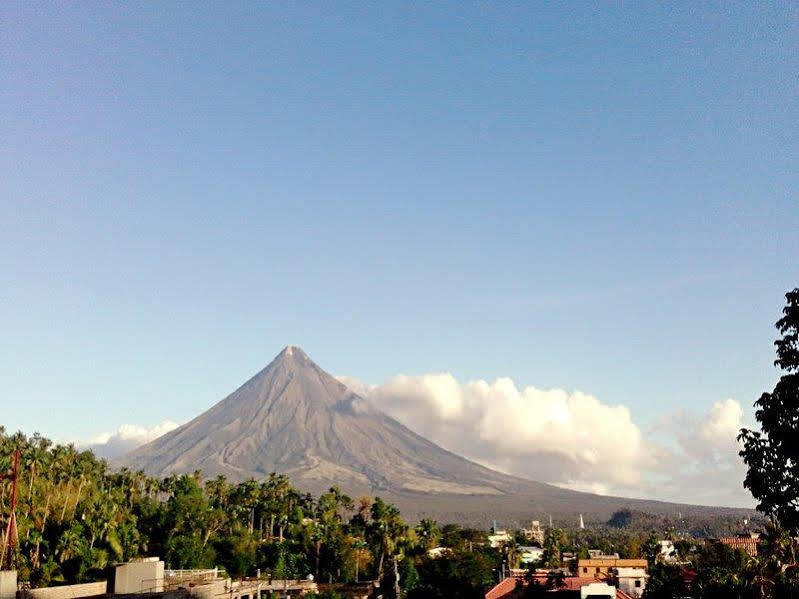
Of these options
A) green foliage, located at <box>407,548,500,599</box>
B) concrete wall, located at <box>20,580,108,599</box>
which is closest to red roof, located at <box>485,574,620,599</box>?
green foliage, located at <box>407,548,500,599</box>

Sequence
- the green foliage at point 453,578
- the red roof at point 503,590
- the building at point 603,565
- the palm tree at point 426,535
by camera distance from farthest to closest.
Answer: the palm tree at point 426,535 < the building at point 603,565 < the green foliage at point 453,578 < the red roof at point 503,590

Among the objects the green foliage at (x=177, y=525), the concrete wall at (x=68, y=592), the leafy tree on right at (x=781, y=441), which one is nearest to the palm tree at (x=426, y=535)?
the green foliage at (x=177, y=525)

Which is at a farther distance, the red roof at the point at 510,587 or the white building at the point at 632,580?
the white building at the point at 632,580

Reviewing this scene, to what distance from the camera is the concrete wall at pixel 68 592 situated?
90.1 ft

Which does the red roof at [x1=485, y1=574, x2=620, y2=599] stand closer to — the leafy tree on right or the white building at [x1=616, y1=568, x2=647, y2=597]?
the white building at [x1=616, y1=568, x2=647, y2=597]

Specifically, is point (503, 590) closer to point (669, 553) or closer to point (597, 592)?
point (597, 592)

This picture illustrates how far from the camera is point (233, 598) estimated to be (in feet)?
161

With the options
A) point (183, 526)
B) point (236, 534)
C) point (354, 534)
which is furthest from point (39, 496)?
point (354, 534)

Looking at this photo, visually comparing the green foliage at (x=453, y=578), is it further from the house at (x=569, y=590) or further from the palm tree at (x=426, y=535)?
the house at (x=569, y=590)

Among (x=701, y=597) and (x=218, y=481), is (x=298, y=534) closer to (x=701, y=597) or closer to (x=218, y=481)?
(x=218, y=481)

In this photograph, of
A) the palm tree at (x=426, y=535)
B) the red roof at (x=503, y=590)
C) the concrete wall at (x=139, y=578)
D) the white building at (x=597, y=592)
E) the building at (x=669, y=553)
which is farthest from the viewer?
the building at (x=669, y=553)

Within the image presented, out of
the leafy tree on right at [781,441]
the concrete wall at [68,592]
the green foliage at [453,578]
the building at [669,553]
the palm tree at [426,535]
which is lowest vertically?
the building at [669,553]

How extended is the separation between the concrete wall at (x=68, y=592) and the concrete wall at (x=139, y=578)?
775 mm

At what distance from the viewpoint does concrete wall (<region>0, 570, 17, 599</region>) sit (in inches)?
990
